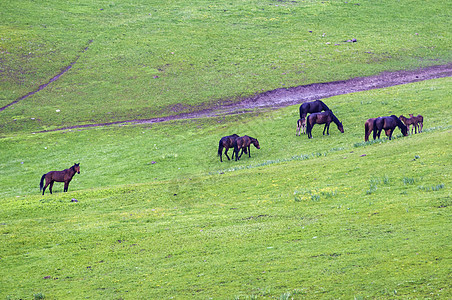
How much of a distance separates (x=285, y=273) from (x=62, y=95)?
44.5 m

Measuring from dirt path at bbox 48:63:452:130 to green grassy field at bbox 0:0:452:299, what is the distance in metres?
1.76

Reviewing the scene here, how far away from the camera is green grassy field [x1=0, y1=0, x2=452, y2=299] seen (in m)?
11.3

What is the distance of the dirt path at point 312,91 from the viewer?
44.2 metres

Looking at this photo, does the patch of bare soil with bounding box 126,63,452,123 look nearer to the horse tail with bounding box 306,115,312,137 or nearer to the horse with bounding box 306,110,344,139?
the horse tail with bounding box 306,115,312,137

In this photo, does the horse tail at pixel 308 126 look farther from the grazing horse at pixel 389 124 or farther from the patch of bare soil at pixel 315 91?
the patch of bare soil at pixel 315 91

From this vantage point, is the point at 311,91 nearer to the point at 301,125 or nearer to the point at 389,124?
the point at 301,125

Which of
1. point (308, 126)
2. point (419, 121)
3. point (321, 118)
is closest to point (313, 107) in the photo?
point (308, 126)

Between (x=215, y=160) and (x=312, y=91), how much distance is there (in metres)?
22.5

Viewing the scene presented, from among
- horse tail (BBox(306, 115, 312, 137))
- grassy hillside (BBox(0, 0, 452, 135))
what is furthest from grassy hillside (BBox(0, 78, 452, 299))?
grassy hillside (BBox(0, 0, 452, 135))

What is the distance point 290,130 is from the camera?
3441 cm

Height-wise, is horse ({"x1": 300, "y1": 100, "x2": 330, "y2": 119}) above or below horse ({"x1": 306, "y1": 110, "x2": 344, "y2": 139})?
above

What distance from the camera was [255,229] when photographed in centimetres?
1441

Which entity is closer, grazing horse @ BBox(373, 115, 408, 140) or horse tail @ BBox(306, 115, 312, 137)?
grazing horse @ BBox(373, 115, 408, 140)

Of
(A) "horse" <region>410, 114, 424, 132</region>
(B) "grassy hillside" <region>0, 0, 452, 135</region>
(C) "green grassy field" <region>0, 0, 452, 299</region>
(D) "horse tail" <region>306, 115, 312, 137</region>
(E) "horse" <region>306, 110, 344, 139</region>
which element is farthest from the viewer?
(B) "grassy hillside" <region>0, 0, 452, 135</region>
